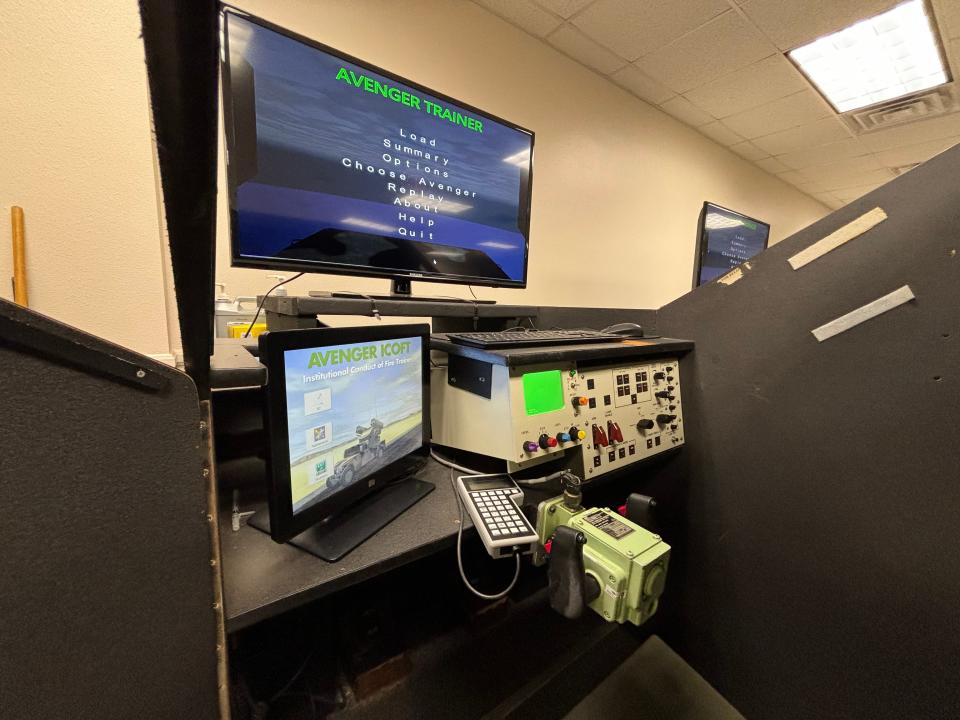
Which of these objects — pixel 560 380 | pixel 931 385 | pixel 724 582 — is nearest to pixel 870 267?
pixel 931 385

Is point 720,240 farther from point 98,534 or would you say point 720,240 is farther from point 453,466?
point 98,534

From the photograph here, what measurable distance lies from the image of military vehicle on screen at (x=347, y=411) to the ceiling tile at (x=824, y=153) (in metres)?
4.19

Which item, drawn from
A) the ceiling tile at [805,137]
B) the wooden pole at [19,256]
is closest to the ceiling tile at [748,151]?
the ceiling tile at [805,137]

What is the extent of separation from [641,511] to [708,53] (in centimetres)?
250

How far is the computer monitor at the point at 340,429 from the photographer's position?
586 mm

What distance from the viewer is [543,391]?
0.90 meters

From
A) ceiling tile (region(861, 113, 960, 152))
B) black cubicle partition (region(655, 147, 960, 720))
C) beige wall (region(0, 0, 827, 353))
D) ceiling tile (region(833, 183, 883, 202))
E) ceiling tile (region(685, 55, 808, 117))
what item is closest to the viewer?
black cubicle partition (region(655, 147, 960, 720))

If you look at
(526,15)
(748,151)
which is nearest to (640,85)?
(526,15)

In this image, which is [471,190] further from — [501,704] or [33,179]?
[501,704]

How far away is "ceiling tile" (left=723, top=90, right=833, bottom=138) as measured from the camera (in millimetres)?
2426

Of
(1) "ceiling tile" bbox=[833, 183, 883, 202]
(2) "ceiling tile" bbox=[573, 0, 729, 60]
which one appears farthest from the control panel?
(1) "ceiling tile" bbox=[833, 183, 883, 202]

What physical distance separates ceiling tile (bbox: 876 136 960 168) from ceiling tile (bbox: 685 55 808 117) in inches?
68.5

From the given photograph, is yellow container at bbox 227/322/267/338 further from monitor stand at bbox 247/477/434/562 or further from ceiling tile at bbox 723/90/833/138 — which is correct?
ceiling tile at bbox 723/90/833/138

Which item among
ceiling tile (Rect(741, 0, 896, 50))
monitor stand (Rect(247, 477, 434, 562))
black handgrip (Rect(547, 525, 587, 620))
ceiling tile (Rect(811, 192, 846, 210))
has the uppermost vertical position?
ceiling tile (Rect(811, 192, 846, 210))
